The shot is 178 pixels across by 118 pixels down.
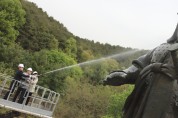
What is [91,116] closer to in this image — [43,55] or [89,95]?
[89,95]

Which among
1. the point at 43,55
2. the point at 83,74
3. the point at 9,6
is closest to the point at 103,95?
the point at 43,55

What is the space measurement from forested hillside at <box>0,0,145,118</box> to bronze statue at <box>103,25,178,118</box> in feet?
95.6

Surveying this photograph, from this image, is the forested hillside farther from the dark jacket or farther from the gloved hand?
the gloved hand

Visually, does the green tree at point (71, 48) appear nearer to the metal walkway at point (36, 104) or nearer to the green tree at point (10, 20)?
the green tree at point (10, 20)

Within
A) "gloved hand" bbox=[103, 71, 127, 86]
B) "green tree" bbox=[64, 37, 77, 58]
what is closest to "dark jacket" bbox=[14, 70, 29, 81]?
"gloved hand" bbox=[103, 71, 127, 86]

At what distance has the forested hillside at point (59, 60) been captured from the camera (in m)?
53.2

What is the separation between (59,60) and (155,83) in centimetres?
6517

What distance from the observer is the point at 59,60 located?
71000 mm

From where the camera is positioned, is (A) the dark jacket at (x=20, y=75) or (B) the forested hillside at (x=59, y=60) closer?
(A) the dark jacket at (x=20, y=75)

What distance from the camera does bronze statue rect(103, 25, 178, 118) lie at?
19.4 feet

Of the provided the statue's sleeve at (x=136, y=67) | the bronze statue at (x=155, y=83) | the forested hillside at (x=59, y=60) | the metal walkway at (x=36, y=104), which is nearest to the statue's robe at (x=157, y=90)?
the bronze statue at (x=155, y=83)

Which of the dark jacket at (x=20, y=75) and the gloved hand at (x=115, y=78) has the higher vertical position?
the gloved hand at (x=115, y=78)

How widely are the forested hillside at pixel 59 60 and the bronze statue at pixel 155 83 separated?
2913 centimetres

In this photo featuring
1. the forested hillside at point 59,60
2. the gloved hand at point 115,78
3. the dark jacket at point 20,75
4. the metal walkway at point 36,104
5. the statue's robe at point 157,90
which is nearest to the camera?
the statue's robe at point 157,90
